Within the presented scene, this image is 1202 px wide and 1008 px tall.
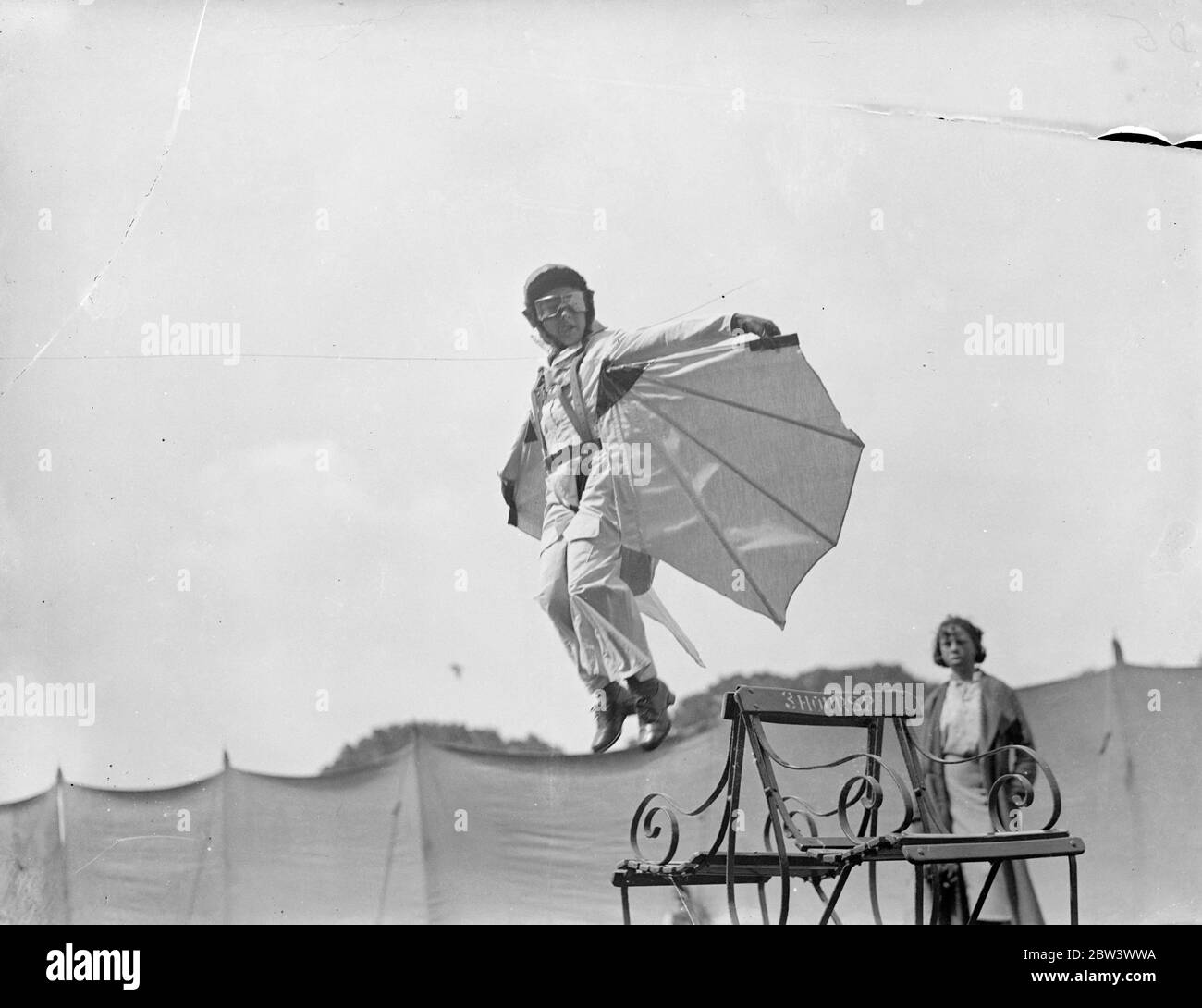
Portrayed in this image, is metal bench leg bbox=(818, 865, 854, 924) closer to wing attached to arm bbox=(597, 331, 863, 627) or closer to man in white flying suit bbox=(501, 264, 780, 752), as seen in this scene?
man in white flying suit bbox=(501, 264, 780, 752)

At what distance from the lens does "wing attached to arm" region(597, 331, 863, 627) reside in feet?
13.7

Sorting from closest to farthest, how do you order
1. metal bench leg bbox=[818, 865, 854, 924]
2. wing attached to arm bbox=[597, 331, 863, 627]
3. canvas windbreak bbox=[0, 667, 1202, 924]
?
metal bench leg bbox=[818, 865, 854, 924] → canvas windbreak bbox=[0, 667, 1202, 924] → wing attached to arm bbox=[597, 331, 863, 627]

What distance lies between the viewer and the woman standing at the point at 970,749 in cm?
407

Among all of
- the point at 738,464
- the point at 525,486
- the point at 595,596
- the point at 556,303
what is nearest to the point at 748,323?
the point at 738,464

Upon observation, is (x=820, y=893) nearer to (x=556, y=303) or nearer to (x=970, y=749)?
(x=970, y=749)

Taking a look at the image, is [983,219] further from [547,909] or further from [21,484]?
[21,484]

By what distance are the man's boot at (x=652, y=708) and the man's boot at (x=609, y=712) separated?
0.11ft

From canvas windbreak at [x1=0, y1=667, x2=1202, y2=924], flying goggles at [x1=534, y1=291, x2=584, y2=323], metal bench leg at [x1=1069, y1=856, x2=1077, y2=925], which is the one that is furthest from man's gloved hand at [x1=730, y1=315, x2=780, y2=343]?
metal bench leg at [x1=1069, y1=856, x2=1077, y2=925]

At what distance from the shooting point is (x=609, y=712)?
4.15 meters

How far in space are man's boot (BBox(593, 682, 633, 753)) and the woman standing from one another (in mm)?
872

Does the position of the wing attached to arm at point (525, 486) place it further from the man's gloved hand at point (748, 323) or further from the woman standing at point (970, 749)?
the woman standing at point (970, 749)

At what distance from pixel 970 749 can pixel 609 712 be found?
104 cm

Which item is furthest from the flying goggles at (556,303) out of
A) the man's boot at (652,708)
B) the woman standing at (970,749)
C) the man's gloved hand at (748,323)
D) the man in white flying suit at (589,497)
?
the woman standing at (970,749)
